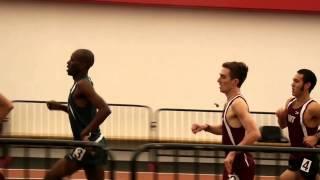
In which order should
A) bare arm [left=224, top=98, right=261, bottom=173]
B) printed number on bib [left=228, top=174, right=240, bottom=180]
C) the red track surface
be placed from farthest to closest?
the red track surface < printed number on bib [left=228, top=174, right=240, bottom=180] < bare arm [left=224, top=98, right=261, bottom=173]

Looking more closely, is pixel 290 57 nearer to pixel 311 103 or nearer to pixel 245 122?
pixel 311 103

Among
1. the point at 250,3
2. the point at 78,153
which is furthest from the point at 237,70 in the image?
the point at 250,3

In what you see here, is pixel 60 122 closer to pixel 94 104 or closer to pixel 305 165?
pixel 94 104

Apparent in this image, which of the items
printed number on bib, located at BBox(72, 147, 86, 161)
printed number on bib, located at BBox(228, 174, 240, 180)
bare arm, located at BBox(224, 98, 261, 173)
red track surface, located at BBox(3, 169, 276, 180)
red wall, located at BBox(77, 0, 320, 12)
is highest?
red wall, located at BBox(77, 0, 320, 12)

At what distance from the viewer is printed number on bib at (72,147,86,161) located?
6223 millimetres

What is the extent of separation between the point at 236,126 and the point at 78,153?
150 centimetres

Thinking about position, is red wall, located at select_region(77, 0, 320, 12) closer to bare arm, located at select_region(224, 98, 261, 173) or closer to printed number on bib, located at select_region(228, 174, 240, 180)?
bare arm, located at select_region(224, 98, 261, 173)

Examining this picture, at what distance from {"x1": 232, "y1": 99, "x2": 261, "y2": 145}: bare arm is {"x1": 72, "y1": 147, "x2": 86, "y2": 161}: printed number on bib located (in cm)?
146

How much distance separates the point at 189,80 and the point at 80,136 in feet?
19.7

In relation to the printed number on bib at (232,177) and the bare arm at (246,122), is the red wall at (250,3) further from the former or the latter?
the printed number on bib at (232,177)

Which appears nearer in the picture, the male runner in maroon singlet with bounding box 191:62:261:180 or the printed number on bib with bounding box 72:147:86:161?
the male runner in maroon singlet with bounding box 191:62:261:180

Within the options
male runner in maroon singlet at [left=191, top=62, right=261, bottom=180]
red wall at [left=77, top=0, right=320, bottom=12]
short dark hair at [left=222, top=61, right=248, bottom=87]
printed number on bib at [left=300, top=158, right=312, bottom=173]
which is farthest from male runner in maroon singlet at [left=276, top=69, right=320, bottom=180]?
red wall at [left=77, top=0, right=320, bottom=12]

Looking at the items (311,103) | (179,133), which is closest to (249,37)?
(179,133)

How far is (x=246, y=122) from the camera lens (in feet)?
20.1
